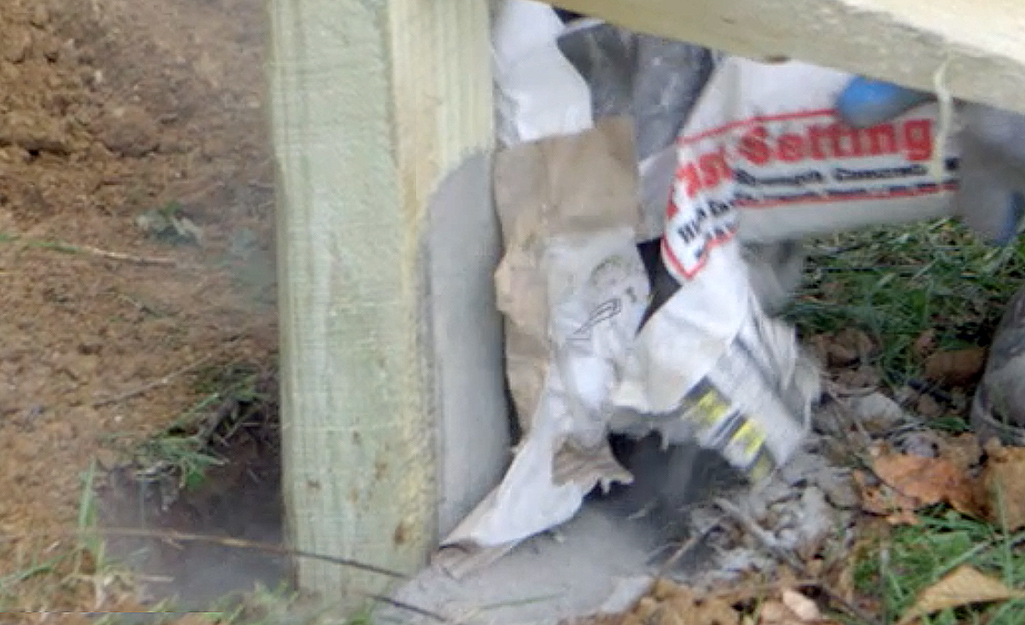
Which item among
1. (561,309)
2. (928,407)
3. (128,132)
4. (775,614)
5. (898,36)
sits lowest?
(775,614)

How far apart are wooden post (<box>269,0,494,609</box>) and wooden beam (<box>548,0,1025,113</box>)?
25cm

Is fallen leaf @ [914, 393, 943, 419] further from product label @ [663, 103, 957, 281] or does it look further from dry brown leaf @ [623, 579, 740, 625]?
dry brown leaf @ [623, 579, 740, 625]

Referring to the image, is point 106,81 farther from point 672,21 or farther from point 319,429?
point 672,21

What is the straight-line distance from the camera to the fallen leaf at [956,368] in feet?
7.25

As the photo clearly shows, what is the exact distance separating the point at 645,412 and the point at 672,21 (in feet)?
1.37

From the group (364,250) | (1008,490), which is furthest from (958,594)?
(364,250)

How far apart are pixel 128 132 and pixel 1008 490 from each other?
1.33m

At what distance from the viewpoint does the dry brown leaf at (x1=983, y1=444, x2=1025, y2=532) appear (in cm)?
187

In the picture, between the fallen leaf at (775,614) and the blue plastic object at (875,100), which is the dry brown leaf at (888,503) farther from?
the blue plastic object at (875,100)

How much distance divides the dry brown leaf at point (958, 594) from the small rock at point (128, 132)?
1312 millimetres

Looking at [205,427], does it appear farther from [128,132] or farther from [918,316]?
[918,316]

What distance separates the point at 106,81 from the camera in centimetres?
266

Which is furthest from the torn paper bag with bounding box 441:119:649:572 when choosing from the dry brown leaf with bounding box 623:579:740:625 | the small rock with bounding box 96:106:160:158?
the small rock with bounding box 96:106:160:158

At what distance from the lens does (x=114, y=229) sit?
94.7 inches
